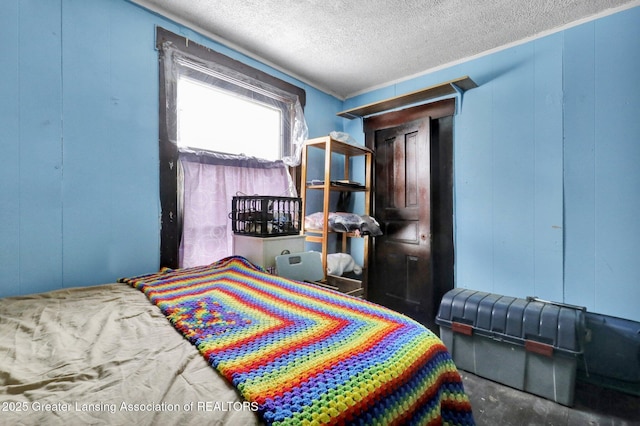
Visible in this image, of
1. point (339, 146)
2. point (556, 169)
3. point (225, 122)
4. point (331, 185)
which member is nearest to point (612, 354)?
point (556, 169)

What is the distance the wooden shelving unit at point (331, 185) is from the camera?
7.59 feet

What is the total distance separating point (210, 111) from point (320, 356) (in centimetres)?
187

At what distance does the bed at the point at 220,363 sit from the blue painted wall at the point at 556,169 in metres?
1.60

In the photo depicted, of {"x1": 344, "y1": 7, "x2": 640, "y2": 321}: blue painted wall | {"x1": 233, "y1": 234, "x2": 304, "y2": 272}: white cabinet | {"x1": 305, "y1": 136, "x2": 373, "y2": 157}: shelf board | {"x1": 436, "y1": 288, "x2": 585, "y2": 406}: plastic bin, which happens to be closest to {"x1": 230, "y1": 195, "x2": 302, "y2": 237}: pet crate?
{"x1": 233, "y1": 234, "x2": 304, "y2": 272}: white cabinet

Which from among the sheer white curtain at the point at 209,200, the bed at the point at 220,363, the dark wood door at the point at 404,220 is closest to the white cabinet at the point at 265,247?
the sheer white curtain at the point at 209,200

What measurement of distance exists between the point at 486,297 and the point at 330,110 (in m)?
2.14

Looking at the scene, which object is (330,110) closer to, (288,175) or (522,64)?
(288,175)

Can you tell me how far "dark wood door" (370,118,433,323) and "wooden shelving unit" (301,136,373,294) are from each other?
13 centimetres

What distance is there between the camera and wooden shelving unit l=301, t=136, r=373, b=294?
7.59 ft

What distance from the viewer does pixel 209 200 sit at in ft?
6.48

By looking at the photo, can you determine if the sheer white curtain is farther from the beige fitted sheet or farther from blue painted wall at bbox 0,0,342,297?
the beige fitted sheet

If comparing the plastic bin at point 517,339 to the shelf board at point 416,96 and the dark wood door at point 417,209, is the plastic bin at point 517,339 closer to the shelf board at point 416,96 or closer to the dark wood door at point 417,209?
the dark wood door at point 417,209

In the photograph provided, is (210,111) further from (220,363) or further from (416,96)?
(220,363)

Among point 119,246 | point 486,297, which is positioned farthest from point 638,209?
point 119,246
